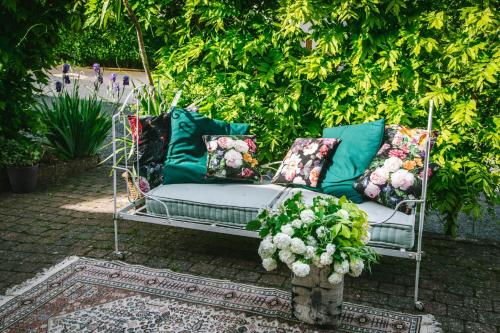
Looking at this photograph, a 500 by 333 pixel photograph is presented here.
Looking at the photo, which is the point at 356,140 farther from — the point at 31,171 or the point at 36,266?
the point at 31,171

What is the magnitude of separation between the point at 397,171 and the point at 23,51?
366cm

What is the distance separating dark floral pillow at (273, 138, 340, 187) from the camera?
3.62 metres

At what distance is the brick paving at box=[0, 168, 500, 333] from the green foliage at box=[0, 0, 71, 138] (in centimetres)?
94

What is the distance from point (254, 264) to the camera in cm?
363

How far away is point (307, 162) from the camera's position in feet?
12.0

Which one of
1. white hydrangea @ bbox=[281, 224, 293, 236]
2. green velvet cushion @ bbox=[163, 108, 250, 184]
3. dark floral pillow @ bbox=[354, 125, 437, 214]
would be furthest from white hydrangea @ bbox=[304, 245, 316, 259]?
green velvet cushion @ bbox=[163, 108, 250, 184]

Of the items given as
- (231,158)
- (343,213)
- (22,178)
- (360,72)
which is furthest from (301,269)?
(22,178)

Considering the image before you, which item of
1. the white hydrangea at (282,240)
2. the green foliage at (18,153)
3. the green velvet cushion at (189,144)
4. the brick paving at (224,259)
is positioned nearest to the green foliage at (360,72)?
the green velvet cushion at (189,144)

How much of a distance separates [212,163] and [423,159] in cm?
137

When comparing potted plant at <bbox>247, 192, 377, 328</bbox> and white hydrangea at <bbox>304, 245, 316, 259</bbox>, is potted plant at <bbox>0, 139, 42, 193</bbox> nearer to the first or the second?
potted plant at <bbox>247, 192, 377, 328</bbox>

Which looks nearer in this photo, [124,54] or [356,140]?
[356,140]

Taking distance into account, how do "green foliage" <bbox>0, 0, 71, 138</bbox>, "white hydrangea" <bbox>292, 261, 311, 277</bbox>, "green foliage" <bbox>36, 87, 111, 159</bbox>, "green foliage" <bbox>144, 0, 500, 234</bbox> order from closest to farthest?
"white hydrangea" <bbox>292, 261, 311, 277</bbox> → "green foliage" <bbox>144, 0, 500, 234</bbox> → "green foliage" <bbox>0, 0, 71, 138</bbox> → "green foliage" <bbox>36, 87, 111, 159</bbox>

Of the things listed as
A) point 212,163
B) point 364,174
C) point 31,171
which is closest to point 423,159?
point 364,174

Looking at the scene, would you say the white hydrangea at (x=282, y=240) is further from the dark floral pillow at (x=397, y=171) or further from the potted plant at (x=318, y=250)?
the dark floral pillow at (x=397, y=171)
